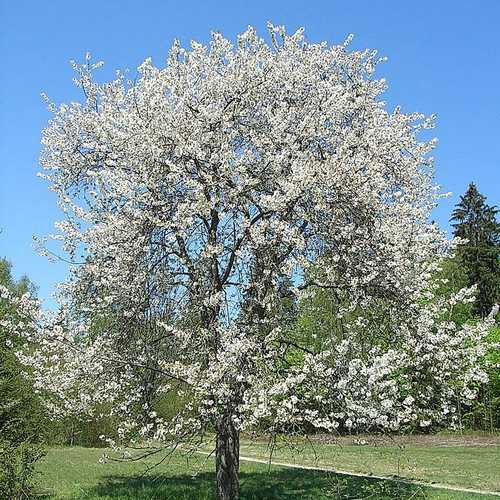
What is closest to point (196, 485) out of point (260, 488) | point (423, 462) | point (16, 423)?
point (260, 488)

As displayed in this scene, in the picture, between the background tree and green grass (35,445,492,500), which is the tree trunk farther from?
the background tree

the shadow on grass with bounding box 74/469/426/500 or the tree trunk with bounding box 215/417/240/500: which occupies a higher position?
the tree trunk with bounding box 215/417/240/500

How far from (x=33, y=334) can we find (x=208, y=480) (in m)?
6.46

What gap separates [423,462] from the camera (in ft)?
67.0

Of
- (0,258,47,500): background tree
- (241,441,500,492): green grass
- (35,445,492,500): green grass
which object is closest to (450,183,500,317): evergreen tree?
(241,441,500,492): green grass

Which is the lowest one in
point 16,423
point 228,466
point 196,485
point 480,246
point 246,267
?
point 196,485

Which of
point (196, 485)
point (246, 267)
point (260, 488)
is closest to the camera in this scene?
point (246, 267)

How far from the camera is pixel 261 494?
12.3 metres

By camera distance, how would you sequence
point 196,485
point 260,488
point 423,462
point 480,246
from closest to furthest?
point 260,488
point 196,485
point 423,462
point 480,246

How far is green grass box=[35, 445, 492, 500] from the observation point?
39.4ft

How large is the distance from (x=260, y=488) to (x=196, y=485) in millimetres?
1494

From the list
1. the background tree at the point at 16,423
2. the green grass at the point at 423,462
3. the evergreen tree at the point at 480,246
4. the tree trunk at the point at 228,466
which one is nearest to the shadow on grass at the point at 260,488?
the green grass at the point at 423,462

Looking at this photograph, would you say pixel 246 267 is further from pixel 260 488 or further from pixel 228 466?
pixel 260 488

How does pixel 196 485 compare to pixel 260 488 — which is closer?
pixel 260 488
